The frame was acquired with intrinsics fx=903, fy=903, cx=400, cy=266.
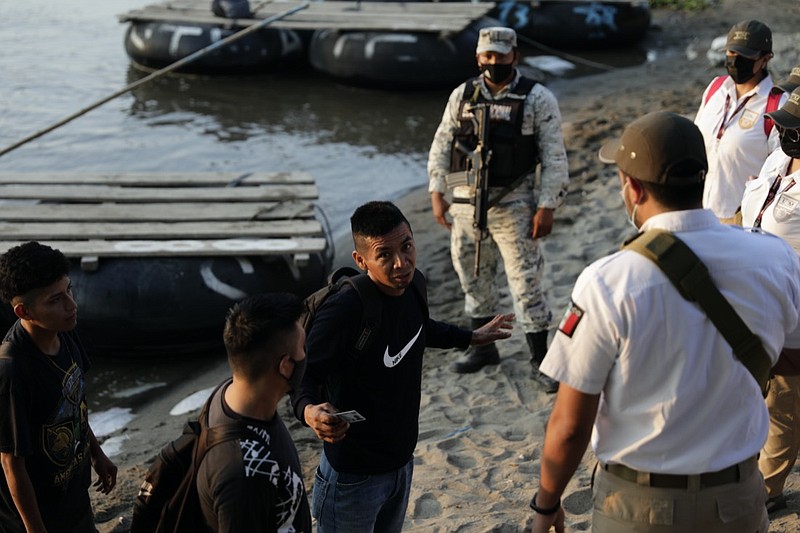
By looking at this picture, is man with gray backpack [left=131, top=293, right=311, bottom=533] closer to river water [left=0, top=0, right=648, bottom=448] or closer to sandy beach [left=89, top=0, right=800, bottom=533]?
sandy beach [left=89, top=0, right=800, bottom=533]

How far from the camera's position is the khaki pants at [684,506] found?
233cm

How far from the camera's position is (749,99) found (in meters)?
4.78

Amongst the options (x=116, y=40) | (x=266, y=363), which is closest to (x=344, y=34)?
(x=116, y=40)

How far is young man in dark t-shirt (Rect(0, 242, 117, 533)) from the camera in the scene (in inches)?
113

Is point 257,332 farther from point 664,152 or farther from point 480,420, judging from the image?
point 480,420

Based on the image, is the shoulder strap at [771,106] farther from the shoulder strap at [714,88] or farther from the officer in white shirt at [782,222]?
the officer in white shirt at [782,222]

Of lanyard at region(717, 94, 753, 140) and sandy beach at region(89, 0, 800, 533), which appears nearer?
sandy beach at region(89, 0, 800, 533)

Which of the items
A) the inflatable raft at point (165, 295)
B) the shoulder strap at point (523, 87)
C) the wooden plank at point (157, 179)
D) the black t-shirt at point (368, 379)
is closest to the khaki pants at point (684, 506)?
the black t-shirt at point (368, 379)

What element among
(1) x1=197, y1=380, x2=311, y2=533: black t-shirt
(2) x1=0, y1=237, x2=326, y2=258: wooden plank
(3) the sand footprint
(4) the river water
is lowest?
(4) the river water

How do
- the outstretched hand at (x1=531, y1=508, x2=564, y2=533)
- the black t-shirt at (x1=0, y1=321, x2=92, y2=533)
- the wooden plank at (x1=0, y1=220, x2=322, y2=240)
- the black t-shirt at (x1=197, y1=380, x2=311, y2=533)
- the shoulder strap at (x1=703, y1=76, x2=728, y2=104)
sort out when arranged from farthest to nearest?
the wooden plank at (x1=0, y1=220, x2=322, y2=240) → the shoulder strap at (x1=703, y1=76, x2=728, y2=104) → the black t-shirt at (x1=0, y1=321, x2=92, y2=533) → the outstretched hand at (x1=531, y1=508, x2=564, y2=533) → the black t-shirt at (x1=197, y1=380, x2=311, y2=533)

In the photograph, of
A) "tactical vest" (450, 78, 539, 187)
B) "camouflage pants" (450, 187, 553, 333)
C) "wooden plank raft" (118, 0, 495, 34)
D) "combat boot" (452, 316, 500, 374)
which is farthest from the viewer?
"wooden plank raft" (118, 0, 495, 34)

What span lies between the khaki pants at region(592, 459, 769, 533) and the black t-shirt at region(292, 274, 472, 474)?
817mm

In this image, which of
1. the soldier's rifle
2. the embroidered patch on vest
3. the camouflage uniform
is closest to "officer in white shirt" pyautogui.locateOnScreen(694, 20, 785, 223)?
the camouflage uniform

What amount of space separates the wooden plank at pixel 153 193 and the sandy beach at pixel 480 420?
0.98 metres
